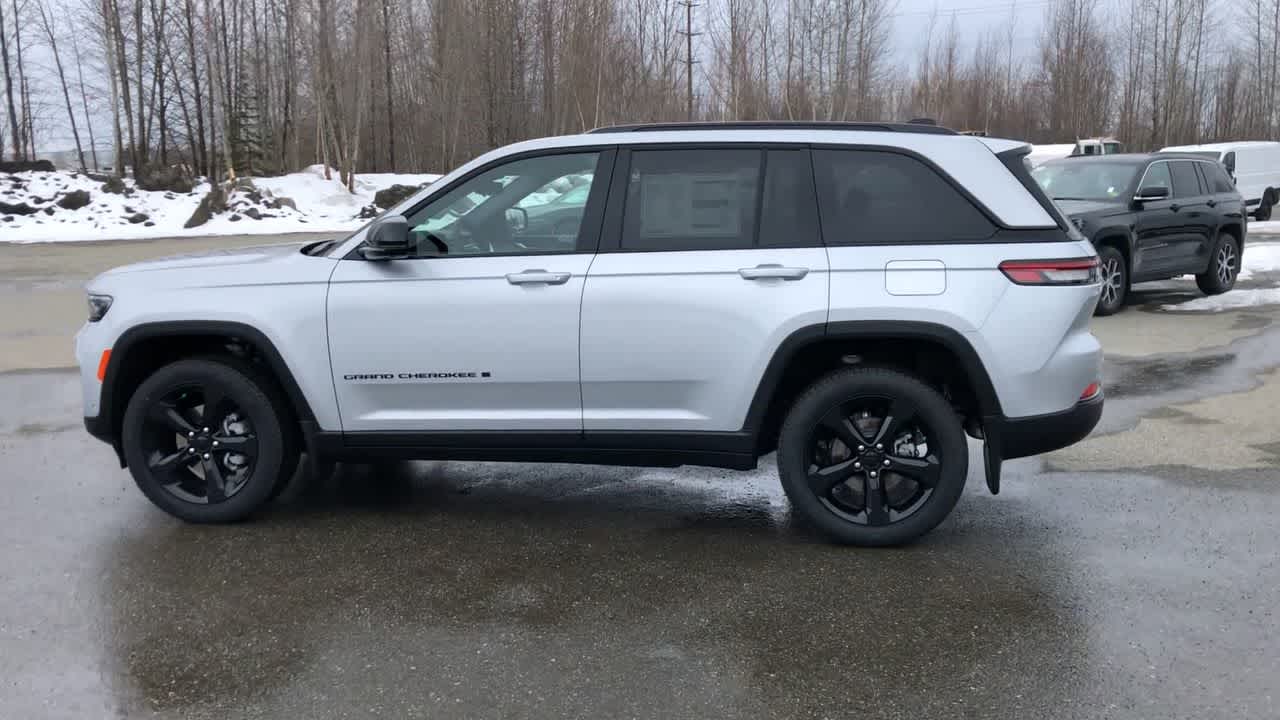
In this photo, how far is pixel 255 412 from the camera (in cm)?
520

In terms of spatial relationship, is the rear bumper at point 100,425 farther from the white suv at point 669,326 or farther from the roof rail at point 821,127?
the roof rail at point 821,127

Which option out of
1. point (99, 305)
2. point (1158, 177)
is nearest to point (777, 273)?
point (99, 305)

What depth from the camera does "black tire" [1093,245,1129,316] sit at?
474 inches

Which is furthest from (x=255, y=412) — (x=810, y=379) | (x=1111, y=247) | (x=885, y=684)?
(x=1111, y=247)

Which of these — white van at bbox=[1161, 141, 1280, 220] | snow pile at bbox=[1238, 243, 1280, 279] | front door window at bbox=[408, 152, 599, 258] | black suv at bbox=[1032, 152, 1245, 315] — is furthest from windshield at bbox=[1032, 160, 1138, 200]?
white van at bbox=[1161, 141, 1280, 220]

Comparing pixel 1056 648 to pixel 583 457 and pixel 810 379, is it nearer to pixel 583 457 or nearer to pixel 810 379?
pixel 810 379

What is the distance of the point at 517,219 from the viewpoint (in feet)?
16.8

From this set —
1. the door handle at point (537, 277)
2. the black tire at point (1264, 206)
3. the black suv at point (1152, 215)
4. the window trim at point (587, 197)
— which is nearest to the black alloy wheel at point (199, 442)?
the window trim at point (587, 197)

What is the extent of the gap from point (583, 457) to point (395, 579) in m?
0.99

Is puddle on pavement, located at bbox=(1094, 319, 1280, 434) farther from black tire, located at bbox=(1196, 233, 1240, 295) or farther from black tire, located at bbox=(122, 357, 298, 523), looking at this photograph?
black tire, located at bbox=(122, 357, 298, 523)

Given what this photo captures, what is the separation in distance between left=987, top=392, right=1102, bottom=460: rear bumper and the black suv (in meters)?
7.51

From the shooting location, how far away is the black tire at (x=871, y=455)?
4.79 m

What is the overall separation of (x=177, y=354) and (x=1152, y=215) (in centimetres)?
1079

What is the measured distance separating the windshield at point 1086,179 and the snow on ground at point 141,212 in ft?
64.5
